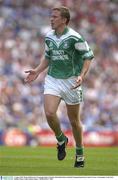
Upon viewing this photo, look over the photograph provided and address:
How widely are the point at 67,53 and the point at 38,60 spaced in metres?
13.6

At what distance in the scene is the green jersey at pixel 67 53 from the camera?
1285 centimetres

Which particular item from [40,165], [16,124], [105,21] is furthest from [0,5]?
[40,165]

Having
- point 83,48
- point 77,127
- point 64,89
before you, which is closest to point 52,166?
point 77,127

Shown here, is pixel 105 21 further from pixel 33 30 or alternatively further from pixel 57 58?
pixel 57 58

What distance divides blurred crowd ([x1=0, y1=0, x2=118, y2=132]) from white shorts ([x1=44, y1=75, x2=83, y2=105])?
10.5 meters

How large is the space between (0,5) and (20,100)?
4.83 meters

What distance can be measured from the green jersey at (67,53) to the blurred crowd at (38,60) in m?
10.6

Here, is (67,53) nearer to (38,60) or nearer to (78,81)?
(78,81)

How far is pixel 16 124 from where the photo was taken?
Answer: 78.4 ft

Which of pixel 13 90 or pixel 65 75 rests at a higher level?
pixel 65 75

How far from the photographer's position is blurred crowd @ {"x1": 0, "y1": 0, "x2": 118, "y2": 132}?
960 inches

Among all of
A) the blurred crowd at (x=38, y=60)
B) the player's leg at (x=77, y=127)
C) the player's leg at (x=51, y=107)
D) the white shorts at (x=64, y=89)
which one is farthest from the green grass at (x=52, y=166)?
the blurred crowd at (x=38, y=60)

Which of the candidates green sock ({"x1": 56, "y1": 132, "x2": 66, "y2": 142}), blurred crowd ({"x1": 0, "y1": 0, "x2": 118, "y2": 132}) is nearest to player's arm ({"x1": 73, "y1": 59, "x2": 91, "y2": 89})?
green sock ({"x1": 56, "y1": 132, "x2": 66, "y2": 142})

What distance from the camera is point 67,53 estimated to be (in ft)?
42.3
